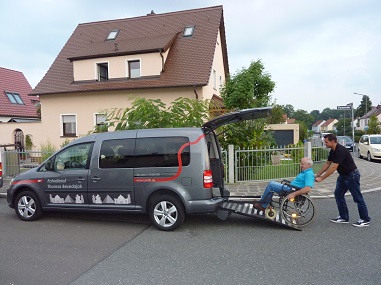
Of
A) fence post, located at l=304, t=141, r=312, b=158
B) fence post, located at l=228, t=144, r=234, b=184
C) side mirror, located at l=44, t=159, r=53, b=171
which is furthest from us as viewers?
fence post, located at l=304, t=141, r=312, b=158

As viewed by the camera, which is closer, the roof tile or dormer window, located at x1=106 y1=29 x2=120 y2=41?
the roof tile

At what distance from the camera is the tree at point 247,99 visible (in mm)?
10305

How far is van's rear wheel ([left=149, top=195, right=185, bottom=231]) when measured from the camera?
17.2 ft

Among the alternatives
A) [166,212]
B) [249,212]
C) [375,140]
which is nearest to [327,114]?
[375,140]

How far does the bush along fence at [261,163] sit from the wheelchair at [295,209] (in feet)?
12.7

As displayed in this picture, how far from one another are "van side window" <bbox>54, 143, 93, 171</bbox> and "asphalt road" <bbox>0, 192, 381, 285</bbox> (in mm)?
1137

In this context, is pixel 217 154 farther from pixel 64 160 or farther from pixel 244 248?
pixel 64 160

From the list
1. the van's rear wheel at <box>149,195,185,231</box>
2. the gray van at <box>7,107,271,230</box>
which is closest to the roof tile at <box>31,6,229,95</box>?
the gray van at <box>7,107,271,230</box>

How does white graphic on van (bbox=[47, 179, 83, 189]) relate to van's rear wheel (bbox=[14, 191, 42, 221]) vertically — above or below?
above

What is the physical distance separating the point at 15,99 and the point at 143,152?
26346 mm

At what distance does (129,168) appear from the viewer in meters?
5.49

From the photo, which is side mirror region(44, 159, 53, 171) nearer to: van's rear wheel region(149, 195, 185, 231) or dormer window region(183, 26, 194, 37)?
van's rear wheel region(149, 195, 185, 231)

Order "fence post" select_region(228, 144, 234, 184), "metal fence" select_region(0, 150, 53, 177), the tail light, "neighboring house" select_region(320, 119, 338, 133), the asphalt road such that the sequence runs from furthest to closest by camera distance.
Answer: "neighboring house" select_region(320, 119, 338, 133)
"metal fence" select_region(0, 150, 53, 177)
"fence post" select_region(228, 144, 234, 184)
the tail light
the asphalt road

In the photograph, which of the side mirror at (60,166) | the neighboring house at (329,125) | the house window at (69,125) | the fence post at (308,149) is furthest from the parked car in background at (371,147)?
the neighboring house at (329,125)
